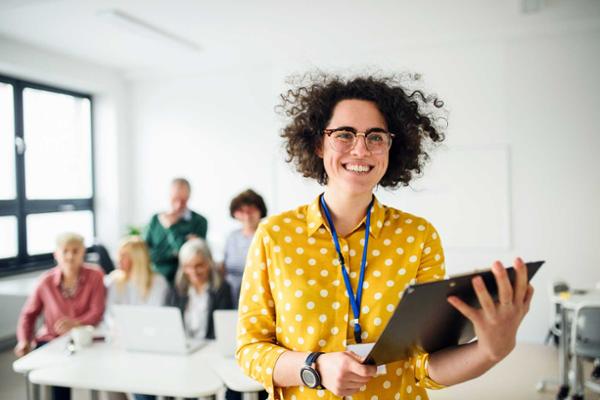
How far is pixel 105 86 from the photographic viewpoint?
18.9 ft

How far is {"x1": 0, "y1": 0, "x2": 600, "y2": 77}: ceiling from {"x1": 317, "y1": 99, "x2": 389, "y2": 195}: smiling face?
293 cm

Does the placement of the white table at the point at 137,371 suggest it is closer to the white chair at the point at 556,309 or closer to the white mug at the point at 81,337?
the white mug at the point at 81,337

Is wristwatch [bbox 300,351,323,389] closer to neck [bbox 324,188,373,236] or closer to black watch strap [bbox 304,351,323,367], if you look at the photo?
black watch strap [bbox 304,351,323,367]

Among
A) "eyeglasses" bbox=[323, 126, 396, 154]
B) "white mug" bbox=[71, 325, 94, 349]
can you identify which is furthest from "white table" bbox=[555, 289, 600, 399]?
"white mug" bbox=[71, 325, 94, 349]

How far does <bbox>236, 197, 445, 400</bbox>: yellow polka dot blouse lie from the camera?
104 centimetres

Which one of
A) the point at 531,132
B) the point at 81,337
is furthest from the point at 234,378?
the point at 531,132

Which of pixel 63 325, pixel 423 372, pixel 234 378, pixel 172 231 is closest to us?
pixel 423 372

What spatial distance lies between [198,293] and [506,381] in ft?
7.15

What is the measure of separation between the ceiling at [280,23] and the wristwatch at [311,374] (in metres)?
3.31

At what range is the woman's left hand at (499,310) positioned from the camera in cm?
86

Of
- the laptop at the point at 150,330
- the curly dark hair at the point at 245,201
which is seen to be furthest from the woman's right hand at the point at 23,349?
the curly dark hair at the point at 245,201

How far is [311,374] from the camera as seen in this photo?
97cm

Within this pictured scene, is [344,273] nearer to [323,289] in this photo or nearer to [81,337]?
[323,289]

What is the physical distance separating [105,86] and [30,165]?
4.36 feet
